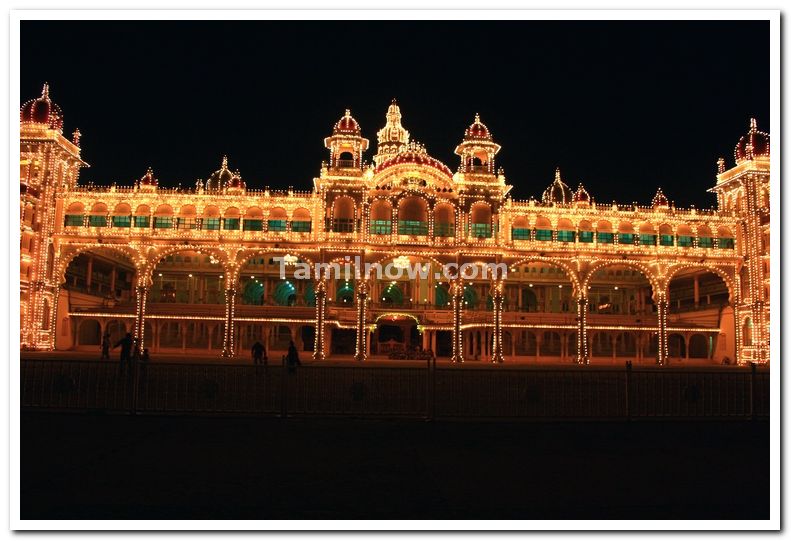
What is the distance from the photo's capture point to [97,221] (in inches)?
1631

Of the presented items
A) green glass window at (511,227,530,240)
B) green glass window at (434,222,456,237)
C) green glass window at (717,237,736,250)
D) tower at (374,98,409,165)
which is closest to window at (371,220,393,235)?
green glass window at (434,222,456,237)

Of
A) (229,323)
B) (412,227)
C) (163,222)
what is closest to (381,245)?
(412,227)

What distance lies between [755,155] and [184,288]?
4107 centimetres

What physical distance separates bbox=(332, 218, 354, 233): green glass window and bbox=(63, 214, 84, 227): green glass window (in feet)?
50.0

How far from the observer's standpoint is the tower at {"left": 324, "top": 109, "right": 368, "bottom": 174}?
42562 millimetres

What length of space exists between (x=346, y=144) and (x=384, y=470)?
117ft

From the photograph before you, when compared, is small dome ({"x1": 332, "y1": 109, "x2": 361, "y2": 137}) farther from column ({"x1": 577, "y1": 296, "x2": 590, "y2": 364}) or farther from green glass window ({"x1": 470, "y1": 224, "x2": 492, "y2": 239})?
column ({"x1": 577, "y1": 296, "x2": 590, "y2": 364})

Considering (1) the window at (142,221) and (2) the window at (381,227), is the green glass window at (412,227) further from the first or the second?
(1) the window at (142,221)

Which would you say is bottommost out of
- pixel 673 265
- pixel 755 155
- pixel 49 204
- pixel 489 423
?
pixel 489 423

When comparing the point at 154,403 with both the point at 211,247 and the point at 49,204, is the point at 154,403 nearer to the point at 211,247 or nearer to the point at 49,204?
the point at 211,247

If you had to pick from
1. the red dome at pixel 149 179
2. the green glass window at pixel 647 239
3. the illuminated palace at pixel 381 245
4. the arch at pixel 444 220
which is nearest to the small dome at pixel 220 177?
the red dome at pixel 149 179

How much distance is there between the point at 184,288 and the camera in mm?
52312
